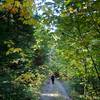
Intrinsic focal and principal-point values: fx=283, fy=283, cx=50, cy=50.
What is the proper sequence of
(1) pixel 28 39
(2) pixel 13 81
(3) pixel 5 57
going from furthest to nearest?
1. (1) pixel 28 39
2. (3) pixel 5 57
3. (2) pixel 13 81

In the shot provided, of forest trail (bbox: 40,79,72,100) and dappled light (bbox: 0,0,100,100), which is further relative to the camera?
forest trail (bbox: 40,79,72,100)

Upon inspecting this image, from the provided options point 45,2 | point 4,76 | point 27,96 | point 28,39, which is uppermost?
point 28,39

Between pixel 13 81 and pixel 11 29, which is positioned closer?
pixel 13 81

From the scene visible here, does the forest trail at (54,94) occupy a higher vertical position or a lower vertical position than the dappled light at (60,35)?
lower

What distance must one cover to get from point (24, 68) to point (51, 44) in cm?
829

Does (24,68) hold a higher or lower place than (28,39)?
lower

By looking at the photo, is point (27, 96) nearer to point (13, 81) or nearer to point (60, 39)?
point (13, 81)

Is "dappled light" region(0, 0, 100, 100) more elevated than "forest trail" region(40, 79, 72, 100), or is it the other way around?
"dappled light" region(0, 0, 100, 100)

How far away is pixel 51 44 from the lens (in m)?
7.02

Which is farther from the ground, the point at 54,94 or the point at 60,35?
the point at 60,35

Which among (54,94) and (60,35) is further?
(54,94)

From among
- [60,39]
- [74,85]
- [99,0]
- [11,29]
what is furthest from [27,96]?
[99,0]

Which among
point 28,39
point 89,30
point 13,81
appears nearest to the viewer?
point 89,30

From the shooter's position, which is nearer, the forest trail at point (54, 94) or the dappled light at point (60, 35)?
the dappled light at point (60, 35)
